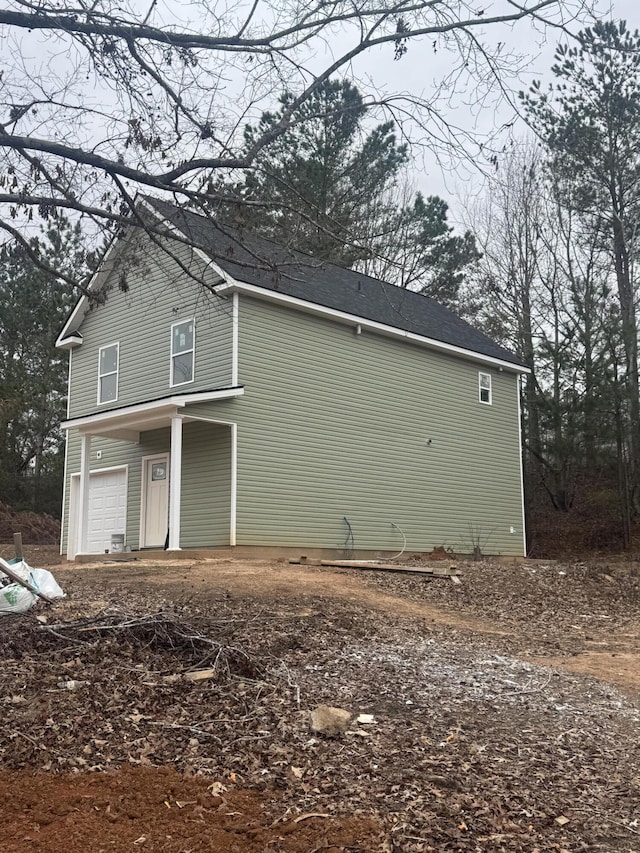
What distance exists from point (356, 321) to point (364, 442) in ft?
7.91

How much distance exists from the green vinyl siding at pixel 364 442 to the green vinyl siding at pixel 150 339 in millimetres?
634

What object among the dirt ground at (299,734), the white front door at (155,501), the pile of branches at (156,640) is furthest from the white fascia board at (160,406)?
the pile of branches at (156,640)

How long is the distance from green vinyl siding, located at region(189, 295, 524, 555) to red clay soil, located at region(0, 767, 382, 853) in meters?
10.3

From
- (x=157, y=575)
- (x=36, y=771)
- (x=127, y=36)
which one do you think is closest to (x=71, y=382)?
(x=157, y=575)

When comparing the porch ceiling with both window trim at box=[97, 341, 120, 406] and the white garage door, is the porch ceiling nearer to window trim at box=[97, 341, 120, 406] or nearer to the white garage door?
the white garage door

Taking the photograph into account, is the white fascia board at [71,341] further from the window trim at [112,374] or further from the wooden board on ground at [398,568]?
the wooden board on ground at [398,568]

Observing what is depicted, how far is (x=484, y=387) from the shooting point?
19.9 m

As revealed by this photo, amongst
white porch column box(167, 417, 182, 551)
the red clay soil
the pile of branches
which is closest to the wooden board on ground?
white porch column box(167, 417, 182, 551)

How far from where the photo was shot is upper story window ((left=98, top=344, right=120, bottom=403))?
17.5m

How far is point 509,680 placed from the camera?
240 inches

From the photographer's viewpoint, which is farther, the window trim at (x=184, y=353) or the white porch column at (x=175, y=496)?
the window trim at (x=184, y=353)

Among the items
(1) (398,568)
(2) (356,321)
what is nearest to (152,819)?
(1) (398,568)

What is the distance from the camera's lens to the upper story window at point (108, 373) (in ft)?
57.5

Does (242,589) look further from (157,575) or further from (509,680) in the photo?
(509,680)
